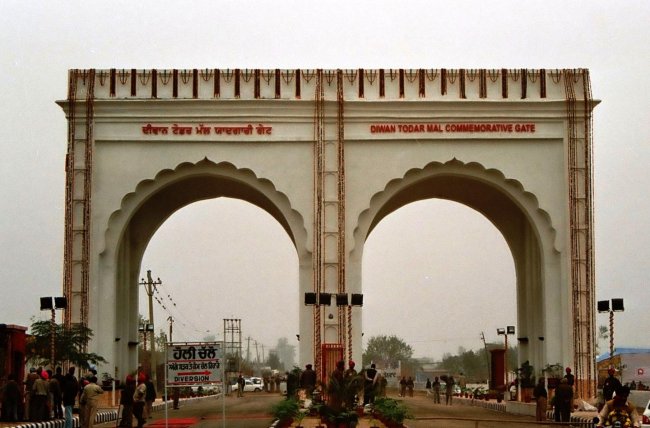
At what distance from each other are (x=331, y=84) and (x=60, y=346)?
11.3 metres

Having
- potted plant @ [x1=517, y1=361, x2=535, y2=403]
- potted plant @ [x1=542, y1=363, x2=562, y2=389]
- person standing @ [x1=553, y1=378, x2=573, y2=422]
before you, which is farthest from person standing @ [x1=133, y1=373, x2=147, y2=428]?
potted plant @ [x1=517, y1=361, x2=535, y2=403]

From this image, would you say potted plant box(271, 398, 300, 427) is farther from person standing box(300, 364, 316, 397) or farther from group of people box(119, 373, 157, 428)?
person standing box(300, 364, 316, 397)

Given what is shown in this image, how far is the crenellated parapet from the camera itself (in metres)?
38.6

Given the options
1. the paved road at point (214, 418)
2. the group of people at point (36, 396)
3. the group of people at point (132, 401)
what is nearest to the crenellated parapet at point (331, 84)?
the paved road at point (214, 418)

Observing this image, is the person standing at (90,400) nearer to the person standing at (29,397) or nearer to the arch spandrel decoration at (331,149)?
the person standing at (29,397)

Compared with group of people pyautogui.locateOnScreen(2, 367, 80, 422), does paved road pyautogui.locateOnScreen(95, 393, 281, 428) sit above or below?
below

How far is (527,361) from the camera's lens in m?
40.0

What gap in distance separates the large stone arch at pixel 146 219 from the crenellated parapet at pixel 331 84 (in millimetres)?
2371

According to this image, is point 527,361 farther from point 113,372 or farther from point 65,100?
point 65,100

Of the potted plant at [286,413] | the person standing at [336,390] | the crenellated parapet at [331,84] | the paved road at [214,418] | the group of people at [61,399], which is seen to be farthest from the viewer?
the crenellated parapet at [331,84]

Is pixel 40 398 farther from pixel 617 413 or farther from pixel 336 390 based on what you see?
pixel 617 413

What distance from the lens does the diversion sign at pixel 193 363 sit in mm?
23797

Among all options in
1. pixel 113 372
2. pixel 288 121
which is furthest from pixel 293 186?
pixel 113 372

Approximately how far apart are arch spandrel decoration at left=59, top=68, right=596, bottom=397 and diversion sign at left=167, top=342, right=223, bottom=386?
555 inches
